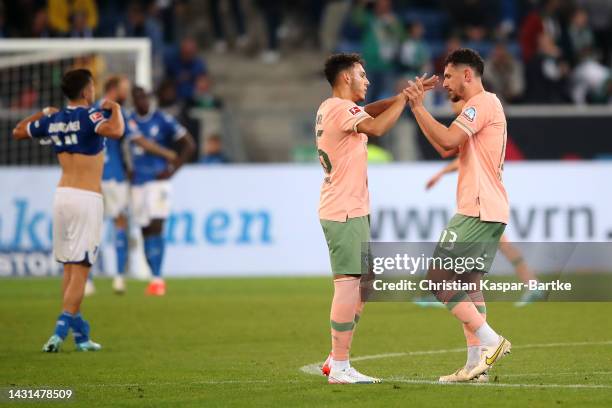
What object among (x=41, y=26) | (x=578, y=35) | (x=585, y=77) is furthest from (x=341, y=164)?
(x=578, y=35)

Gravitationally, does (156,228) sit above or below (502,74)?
below

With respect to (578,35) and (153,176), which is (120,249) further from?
(578,35)

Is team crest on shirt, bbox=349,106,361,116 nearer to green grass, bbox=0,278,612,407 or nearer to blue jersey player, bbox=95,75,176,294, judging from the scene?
green grass, bbox=0,278,612,407

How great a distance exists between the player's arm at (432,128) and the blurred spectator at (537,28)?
1668cm

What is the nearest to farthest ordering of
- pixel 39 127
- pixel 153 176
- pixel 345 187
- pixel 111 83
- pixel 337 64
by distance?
pixel 345 187 → pixel 337 64 → pixel 39 127 → pixel 111 83 → pixel 153 176

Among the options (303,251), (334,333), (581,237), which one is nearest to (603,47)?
(581,237)

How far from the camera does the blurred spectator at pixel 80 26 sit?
77.4 feet

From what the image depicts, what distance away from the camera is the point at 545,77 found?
24922 mm

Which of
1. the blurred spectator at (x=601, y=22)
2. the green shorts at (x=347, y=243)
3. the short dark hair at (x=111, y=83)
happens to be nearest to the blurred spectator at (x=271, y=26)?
the blurred spectator at (x=601, y=22)

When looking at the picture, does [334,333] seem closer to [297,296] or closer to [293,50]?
[297,296]

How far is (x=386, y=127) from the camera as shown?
29.6 feet

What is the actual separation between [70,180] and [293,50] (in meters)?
16.5

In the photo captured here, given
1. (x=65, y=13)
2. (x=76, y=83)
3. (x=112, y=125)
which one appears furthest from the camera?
(x=65, y=13)

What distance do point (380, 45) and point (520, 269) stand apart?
1028 cm
